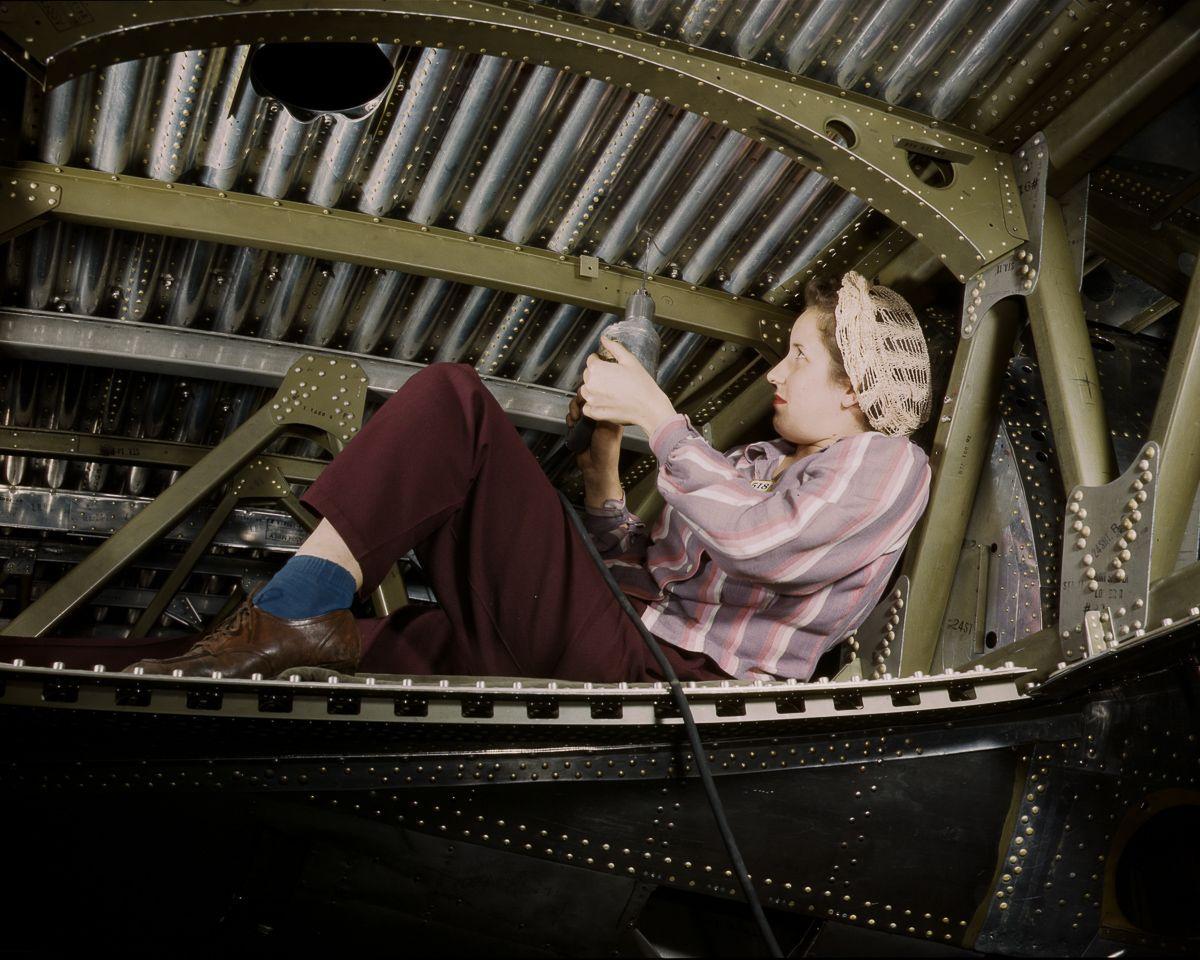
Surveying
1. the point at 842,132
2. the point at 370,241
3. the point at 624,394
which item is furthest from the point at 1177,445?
the point at 370,241

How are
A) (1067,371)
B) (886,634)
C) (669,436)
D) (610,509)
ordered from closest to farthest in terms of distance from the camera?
(669,436)
(1067,371)
(886,634)
(610,509)

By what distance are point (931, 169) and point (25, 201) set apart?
3157 mm

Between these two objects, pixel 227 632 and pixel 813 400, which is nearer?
pixel 227 632

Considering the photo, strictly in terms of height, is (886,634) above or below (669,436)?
below

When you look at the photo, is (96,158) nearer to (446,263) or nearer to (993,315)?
(446,263)

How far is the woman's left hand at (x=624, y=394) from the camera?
9.62 ft

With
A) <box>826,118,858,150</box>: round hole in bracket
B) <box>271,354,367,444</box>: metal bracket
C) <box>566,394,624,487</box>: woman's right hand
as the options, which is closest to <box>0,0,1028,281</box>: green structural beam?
<box>826,118,858,150</box>: round hole in bracket

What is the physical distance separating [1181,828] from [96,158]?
4102 millimetres

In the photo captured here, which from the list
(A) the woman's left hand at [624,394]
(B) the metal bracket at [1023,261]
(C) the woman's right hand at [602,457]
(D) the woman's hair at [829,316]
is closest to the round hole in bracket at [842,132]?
(D) the woman's hair at [829,316]

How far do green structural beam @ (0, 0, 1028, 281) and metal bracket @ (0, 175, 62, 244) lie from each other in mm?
1240

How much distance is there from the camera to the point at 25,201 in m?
3.81

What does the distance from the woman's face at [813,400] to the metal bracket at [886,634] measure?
0.52 metres

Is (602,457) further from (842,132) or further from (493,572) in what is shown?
(842,132)

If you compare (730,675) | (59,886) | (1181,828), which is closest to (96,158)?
→ (59,886)
